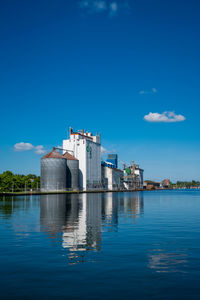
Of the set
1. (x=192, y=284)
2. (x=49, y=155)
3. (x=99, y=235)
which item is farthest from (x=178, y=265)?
(x=49, y=155)

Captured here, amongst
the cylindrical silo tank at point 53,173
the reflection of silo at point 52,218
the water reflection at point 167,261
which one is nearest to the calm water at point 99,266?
the water reflection at point 167,261

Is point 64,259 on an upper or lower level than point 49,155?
lower

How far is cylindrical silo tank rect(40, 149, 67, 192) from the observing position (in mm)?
192125

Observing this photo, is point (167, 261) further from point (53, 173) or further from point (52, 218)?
point (53, 173)

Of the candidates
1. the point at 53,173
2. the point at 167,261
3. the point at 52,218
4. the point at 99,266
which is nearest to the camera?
the point at 99,266

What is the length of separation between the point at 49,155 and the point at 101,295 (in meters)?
189

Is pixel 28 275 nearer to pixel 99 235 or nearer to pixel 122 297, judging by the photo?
pixel 122 297

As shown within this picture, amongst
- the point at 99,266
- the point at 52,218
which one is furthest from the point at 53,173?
the point at 99,266

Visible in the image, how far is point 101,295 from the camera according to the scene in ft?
36.9

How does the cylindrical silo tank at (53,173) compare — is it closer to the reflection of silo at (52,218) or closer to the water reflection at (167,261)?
the reflection of silo at (52,218)

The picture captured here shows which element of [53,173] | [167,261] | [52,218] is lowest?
[52,218]

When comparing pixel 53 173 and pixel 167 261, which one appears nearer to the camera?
pixel 167 261

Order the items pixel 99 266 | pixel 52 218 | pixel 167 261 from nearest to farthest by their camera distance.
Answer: pixel 99 266, pixel 167 261, pixel 52 218

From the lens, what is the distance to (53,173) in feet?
632
